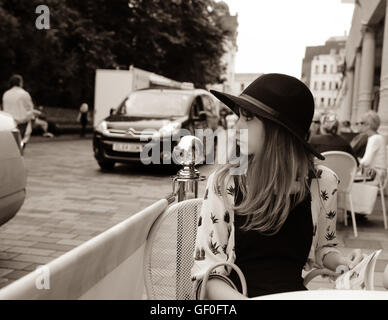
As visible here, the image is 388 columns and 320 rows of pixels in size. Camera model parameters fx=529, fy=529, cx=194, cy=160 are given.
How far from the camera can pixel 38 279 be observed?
0.93m

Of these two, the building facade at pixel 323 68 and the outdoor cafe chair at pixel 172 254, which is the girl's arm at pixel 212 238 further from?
the building facade at pixel 323 68

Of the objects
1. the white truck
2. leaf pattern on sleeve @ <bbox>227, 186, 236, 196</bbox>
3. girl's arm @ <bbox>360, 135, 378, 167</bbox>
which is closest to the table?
leaf pattern on sleeve @ <bbox>227, 186, 236, 196</bbox>

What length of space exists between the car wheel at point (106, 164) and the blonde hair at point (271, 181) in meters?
8.64

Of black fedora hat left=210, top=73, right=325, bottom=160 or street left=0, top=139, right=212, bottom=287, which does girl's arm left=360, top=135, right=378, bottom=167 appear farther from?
black fedora hat left=210, top=73, right=325, bottom=160

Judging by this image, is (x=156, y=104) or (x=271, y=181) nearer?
(x=271, y=181)

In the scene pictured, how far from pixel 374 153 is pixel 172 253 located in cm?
514

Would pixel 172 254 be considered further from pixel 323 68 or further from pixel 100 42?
pixel 323 68

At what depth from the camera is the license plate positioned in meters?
9.91

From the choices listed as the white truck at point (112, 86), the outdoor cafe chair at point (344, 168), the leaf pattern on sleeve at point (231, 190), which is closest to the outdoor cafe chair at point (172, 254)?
the leaf pattern on sleeve at point (231, 190)

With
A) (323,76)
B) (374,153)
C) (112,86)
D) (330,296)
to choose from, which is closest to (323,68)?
(323,76)

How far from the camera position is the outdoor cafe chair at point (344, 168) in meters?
5.72

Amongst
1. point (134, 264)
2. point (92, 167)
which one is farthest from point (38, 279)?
point (92, 167)

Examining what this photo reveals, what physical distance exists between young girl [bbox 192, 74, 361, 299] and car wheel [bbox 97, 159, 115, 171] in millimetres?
8651

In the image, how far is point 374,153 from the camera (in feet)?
21.4
